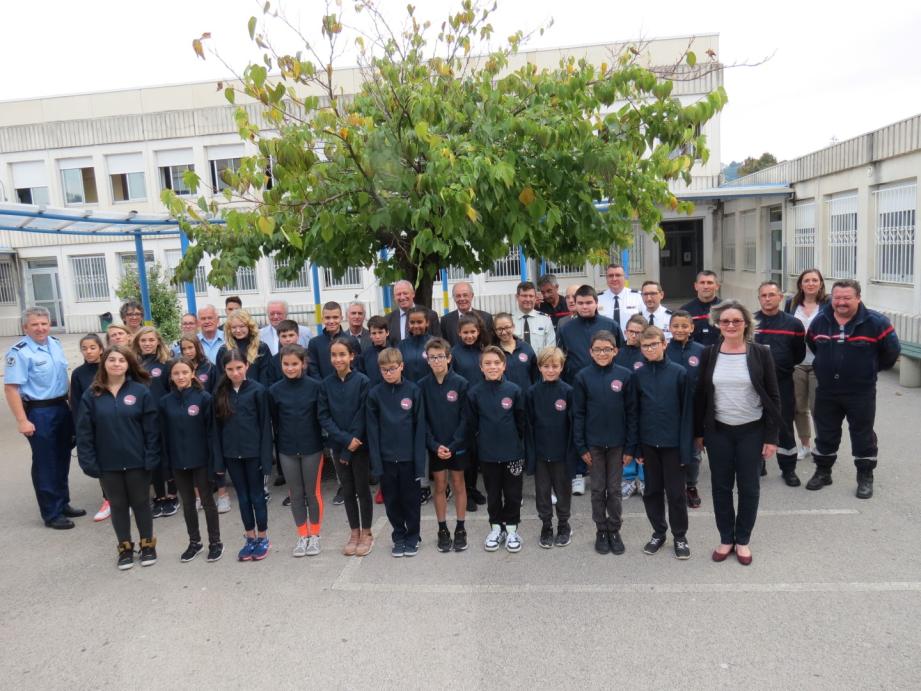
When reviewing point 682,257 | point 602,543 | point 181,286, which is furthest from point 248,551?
point 682,257

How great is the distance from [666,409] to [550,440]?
818mm

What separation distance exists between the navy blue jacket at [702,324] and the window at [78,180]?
22.7 meters

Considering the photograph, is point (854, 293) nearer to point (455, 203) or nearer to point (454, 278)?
point (455, 203)

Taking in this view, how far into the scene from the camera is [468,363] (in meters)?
5.44

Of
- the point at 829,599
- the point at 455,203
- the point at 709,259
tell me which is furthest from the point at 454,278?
the point at 829,599

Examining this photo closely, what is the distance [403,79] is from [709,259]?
18.4 metres

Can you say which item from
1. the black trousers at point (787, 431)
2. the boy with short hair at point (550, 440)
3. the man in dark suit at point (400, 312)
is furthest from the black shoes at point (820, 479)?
the man in dark suit at point (400, 312)

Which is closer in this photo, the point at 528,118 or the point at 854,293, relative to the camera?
the point at 854,293

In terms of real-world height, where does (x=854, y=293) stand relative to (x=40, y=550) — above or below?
above

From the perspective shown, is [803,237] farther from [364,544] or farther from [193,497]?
[193,497]

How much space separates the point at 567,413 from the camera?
15.5 feet

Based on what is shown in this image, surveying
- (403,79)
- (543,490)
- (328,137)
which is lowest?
(543,490)

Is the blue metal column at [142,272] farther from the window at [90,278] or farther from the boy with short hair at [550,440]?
the window at [90,278]

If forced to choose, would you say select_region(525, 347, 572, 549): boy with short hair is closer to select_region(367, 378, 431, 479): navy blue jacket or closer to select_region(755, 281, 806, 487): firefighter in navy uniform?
select_region(367, 378, 431, 479): navy blue jacket
